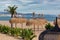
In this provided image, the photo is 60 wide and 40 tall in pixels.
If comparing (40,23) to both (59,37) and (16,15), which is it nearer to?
(16,15)

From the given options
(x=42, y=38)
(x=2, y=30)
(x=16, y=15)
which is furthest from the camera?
(x=16, y=15)

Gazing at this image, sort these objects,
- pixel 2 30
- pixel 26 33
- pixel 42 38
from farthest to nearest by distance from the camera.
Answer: pixel 2 30 < pixel 26 33 < pixel 42 38

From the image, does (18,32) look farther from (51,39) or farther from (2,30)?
(51,39)

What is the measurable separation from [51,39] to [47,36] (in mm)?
41

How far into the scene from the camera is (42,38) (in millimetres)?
1357

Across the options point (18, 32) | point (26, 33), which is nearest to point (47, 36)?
point (26, 33)

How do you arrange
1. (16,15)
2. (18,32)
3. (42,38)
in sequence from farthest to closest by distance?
(16,15) → (18,32) → (42,38)

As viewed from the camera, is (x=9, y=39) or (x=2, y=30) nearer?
(x=9, y=39)

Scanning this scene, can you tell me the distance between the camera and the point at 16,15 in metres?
30.2

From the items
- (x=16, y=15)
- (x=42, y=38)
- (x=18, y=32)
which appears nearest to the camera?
(x=42, y=38)

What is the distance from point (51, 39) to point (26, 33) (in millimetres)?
13204

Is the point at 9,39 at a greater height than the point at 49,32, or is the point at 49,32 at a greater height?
the point at 49,32

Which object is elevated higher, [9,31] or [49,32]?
[49,32]

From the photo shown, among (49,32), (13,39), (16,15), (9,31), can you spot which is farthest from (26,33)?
(16,15)
